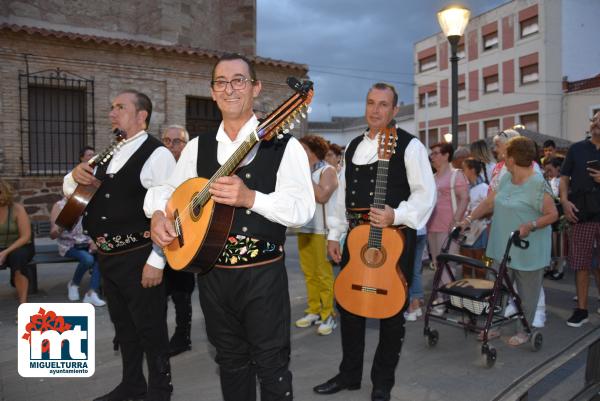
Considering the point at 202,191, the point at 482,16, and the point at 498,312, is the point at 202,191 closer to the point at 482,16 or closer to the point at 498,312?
the point at 498,312

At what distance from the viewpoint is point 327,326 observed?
210 inches

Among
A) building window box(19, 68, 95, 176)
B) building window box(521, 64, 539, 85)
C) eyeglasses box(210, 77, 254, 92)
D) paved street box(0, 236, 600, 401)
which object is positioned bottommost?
paved street box(0, 236, 600, 401)

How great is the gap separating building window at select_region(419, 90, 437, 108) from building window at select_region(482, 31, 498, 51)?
5203 millimetres

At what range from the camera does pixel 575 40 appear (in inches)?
1215

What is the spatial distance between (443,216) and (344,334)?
3.05 meters

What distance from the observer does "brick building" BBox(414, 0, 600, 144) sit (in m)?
30.4

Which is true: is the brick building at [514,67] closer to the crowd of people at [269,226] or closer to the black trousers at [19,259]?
the crowd of people at [269,226]

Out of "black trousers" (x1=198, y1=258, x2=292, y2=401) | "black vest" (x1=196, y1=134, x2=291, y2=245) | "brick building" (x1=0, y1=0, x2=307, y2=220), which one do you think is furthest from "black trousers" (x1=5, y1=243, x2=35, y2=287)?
"brick building" (x1=0, y1=0, x2=307, y2=220)

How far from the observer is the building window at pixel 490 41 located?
113 feet

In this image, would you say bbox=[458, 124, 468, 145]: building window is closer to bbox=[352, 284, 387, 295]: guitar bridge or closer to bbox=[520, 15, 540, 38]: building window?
bbox=[520, 15, 540, 38]: building window

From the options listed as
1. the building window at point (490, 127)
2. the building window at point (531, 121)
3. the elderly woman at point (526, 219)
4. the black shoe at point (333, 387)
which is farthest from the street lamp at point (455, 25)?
the building window at point (490, 127)

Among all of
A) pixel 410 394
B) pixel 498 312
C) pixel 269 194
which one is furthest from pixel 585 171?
pixel 269 194

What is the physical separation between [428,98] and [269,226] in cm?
3976

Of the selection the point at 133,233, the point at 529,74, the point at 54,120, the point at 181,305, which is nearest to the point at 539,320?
the point at 181,305
